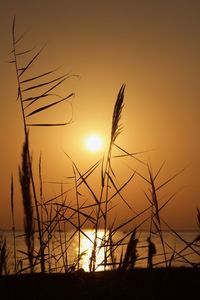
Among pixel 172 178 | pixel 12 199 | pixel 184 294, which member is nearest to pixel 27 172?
pixel 12 199

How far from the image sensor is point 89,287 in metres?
2.46

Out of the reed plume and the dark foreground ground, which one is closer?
the dark foreground ground

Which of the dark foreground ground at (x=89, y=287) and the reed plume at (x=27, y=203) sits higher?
the reed plume at (x=27, y=203)

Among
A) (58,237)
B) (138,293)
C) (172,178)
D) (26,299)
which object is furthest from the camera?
(58,237)

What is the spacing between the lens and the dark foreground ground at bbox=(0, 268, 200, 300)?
2.44m

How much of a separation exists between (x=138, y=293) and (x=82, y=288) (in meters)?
0.41

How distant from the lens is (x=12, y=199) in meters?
3.27

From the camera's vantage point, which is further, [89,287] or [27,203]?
[27,203]

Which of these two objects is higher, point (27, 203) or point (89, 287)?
point (27, 203)

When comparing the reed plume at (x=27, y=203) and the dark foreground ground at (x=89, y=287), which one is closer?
the dark foreground ground at (x=89, y=287)

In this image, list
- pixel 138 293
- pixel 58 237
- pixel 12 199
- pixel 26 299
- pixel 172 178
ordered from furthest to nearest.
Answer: pixel 58 237 < pixel 12 199 < pixel 172 178 < pixel 138 293 < pixel 26 299

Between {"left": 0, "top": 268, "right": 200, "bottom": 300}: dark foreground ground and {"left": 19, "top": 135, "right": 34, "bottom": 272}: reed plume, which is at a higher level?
{"left": 19, "top": 135, "right": 34, "bottom": 272}: reed plume

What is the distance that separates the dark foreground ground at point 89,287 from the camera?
244 cm

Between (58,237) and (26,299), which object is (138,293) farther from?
(58,237)
